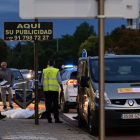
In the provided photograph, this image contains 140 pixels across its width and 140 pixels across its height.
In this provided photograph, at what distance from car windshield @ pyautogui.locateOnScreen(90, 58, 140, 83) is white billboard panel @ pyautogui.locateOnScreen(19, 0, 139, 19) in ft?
18.0

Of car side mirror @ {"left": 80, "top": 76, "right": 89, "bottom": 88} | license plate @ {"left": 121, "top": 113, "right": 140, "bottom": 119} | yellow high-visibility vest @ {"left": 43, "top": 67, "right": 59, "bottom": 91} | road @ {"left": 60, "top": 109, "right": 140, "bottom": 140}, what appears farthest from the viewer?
yellow high-visibility vest @ {"left": 43, "top": 67, "right": 59, "bottom": 91}

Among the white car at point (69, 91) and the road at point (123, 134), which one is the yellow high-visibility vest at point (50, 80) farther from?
the white car at point (69, 91)

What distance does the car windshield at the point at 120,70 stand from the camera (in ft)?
34.2

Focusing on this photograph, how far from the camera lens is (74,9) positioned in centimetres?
479

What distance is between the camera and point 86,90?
10.8m

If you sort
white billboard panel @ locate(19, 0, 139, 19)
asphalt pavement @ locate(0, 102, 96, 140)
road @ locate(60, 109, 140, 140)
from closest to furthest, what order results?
white billboard panel @ locate(19, 0, 139, 19), asphalt pavement @ locate(0, 102, 96, 140), road @ locate(60, 109, 140, 140)

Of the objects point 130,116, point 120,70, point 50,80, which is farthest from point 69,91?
point 130,116

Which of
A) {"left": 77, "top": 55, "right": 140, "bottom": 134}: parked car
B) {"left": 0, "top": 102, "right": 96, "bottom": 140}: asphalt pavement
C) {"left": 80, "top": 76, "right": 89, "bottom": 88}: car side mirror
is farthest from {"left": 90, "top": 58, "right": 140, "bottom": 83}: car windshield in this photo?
{"left": 0, "top": 102, "right": 96, "bottom": 140}: asphalt pavement

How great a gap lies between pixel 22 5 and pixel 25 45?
175664mm

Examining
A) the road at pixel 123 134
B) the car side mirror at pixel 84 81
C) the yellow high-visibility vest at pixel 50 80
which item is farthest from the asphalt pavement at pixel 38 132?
the yellow high-visibility vest at pixel 50 80

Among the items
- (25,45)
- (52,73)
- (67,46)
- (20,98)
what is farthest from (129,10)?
(25,45)

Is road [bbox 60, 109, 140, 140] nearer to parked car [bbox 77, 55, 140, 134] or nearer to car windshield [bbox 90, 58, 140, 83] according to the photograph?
parked car [bbox 77, 55, 140, 134]

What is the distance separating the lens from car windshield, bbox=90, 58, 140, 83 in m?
10.4

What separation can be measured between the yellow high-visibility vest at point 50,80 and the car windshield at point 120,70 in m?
1.55
